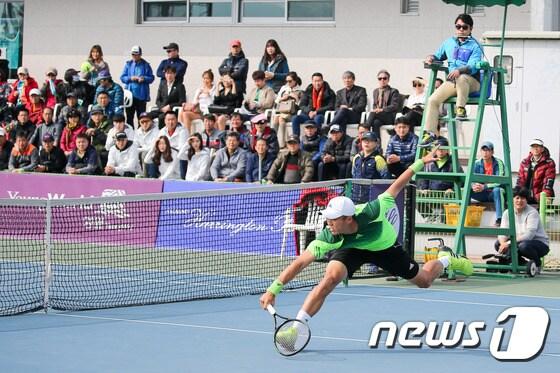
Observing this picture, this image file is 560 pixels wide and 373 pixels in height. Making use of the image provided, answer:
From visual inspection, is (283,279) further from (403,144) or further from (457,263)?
(403,144)

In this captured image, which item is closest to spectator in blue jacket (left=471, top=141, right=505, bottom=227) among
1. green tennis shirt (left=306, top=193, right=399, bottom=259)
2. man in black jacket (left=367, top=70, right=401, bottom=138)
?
man in black jacket (left=367, top=70, right=401, bottom=138)

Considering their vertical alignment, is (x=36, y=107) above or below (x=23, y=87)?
below

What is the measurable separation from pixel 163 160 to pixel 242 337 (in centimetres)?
1026

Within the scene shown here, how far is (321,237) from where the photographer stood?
38.9 feet

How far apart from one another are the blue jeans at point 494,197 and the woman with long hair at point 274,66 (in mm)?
5327

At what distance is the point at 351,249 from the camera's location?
39.2 ft

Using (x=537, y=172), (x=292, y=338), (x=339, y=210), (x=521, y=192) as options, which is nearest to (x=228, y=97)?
(x=537, y=172)

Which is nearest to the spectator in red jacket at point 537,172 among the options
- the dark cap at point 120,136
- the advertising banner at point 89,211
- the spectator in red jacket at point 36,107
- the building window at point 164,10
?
the advertising banner at point 89,211

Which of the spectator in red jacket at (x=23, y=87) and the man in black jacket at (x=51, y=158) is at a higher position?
the spectator in red jacket at (x=23, y=87)

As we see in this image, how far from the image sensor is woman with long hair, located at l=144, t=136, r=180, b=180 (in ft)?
72.7

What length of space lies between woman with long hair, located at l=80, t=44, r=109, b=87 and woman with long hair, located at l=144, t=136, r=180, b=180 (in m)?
3.91

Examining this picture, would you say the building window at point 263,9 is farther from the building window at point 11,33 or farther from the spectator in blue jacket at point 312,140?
the spectator in blue jacket at point 312,140

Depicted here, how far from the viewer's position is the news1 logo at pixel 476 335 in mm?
11516

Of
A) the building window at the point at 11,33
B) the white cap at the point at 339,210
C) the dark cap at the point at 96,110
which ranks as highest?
the building window at the point at 11,33
